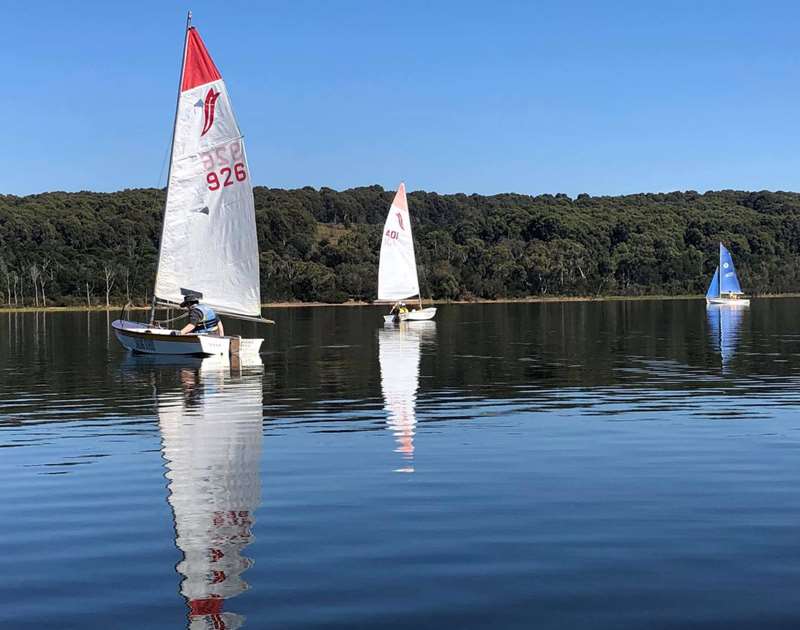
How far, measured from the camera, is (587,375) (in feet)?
120

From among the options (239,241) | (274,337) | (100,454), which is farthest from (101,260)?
(100,454)

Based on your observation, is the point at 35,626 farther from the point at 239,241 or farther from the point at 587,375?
the point at 239,241

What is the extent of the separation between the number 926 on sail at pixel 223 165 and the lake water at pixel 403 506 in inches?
572

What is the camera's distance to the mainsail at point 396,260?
88312 mm

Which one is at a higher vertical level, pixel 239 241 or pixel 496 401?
pixel 239 241

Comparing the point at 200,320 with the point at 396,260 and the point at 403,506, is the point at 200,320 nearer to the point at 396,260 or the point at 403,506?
the point at 403,506

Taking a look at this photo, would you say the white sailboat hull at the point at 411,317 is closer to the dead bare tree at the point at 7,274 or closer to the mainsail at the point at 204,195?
the mainsail at the point at 204,195

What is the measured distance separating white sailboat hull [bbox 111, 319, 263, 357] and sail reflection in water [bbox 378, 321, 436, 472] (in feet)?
17.4

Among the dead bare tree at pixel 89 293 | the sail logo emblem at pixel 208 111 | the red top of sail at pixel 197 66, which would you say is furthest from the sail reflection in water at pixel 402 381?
the dead bare tree at pixel 89 293

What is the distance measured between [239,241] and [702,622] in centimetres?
3785

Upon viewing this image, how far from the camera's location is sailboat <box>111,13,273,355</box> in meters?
44.2

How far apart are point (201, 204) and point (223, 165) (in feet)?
5.91

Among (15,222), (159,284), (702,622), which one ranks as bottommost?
(702,622)

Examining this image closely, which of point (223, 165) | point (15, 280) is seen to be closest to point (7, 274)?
point (15, 280)
